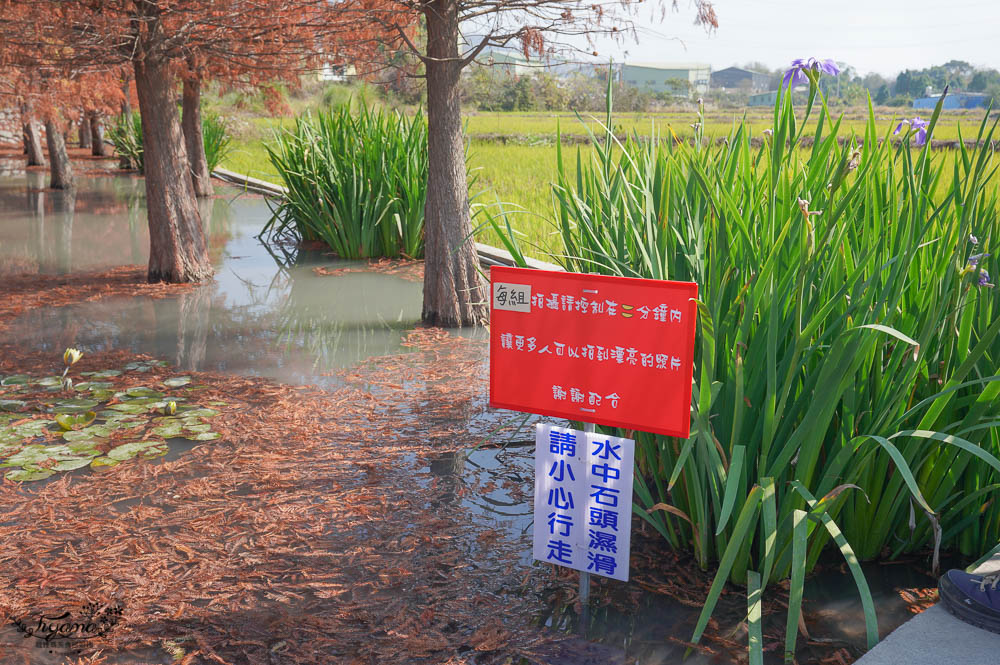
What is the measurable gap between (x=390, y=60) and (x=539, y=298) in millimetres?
4139

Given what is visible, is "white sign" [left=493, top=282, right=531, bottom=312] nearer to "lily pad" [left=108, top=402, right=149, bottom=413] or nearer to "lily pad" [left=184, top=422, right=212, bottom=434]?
"lily pad" [left=184, top=422, right=212, bottom=434]

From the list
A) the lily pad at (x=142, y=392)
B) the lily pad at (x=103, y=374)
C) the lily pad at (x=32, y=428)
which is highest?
the lily pad at (x=103, y=374)

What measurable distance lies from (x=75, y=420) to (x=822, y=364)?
3418 mm

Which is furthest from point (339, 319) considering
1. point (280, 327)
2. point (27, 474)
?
point (27, 474)

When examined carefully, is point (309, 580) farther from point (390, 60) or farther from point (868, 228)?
point (390, 60)

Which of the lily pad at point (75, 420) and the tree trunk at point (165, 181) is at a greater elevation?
the tree trunk at point (165, 181)

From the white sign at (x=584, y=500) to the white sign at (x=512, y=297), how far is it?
13.9 inches

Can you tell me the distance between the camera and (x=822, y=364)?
219 centimetres

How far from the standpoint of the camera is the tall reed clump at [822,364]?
2.12m

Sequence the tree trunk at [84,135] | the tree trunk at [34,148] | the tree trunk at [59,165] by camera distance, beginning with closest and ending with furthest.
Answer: the tree trunk at [59,165], the tree trunk at [34,148], the tree trunk at [84,135]

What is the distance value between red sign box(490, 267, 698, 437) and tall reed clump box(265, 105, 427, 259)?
16.5 ft

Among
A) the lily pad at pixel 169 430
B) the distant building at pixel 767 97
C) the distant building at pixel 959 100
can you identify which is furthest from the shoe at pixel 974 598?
the lily pad at pixel 169 430

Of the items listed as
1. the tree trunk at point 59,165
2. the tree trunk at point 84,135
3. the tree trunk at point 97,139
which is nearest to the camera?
the tree trunk at point 59,165

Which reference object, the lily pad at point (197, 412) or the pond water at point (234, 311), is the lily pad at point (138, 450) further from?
the pond water at point (234, 311)
